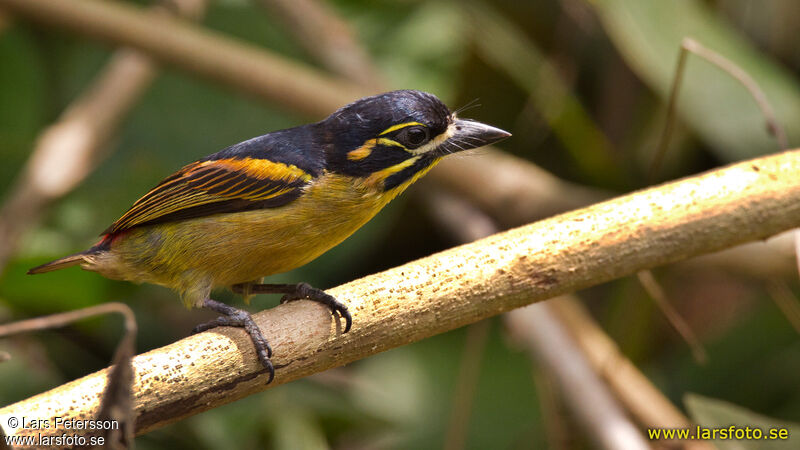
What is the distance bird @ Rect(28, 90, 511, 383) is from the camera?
244 cm

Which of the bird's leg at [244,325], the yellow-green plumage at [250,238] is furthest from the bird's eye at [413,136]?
the bird's leg at [244,325]

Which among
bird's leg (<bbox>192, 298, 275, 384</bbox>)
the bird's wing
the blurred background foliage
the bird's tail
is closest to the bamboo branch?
the blurred background foliage

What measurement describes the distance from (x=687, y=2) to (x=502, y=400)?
7.89 feet

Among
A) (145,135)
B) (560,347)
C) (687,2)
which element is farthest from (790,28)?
(145,135)

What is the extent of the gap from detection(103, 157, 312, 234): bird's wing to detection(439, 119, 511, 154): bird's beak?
1.47 feet

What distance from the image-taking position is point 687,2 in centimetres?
449

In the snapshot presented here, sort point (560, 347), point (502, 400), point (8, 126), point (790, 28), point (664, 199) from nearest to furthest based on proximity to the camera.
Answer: point (664, 199)
point (560, 347)
point (502, 400)
point (8, 126)
point (790, 28)

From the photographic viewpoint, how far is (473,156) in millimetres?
3211

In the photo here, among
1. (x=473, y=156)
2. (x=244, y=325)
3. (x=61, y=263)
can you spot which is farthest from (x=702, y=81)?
(x=61, y=263)

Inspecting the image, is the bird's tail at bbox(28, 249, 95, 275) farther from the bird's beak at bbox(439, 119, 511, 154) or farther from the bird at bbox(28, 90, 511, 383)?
the bird's beak at bbox(439, 119, 511, 154)

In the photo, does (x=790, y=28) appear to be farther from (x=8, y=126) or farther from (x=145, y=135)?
(x=8, y=126)

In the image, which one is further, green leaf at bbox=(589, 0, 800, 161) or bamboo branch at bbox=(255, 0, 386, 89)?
bamboo branch at bbox=(255, 0, 386, 89)

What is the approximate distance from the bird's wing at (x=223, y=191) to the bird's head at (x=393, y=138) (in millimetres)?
154

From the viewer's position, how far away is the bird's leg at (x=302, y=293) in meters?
2.05
